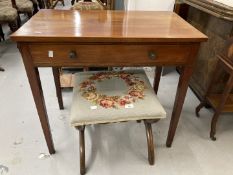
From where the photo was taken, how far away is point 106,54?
0.91 m

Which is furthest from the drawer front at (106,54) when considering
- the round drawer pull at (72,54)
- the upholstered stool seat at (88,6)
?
the upholstered stool seat at (88,6)

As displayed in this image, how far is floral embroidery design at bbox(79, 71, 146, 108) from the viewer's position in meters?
1.06

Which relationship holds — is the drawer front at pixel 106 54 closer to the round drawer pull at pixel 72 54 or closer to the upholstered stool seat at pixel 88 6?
the round drawer pull at pixel 72 54

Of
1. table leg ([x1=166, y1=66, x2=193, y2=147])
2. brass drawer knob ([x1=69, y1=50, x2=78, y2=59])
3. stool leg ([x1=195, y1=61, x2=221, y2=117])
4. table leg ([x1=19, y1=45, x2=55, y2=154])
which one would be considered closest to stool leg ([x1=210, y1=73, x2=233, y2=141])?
stool leg ([x1=195, y1=61, x2=221, y2=117])

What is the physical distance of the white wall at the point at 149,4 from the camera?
177 centimetres

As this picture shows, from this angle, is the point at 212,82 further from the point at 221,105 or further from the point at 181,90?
the point at 181,90

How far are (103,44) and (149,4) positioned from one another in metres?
1.11

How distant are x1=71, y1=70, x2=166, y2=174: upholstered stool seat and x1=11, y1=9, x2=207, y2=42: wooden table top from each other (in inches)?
13.3

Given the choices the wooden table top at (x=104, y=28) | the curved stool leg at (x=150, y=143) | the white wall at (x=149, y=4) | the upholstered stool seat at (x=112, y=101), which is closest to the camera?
the wooden table top at (x=104, y=28)

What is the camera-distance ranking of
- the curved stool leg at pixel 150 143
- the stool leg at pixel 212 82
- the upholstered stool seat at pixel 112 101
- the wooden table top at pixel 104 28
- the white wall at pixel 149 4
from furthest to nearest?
the white wall at pixel 149 4
the stool leg at pixel 212 82
the curved stool leg at pixel 150 143
the upholstered stool seat at pixel 112 101
the wooden table top at pixel 104 28

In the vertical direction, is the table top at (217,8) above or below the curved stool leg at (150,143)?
above

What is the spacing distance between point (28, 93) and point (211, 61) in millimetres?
1506

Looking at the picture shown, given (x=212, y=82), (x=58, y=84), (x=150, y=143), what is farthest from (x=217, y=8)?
(x=58, y=84)

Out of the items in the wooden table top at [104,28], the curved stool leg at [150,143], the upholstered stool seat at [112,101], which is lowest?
the curved stool leg at [150,143]
